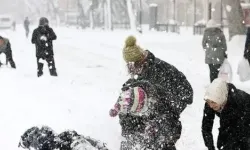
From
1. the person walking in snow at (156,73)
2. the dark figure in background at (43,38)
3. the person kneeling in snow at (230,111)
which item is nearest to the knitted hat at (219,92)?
the person kneeling in snow at (230,111)

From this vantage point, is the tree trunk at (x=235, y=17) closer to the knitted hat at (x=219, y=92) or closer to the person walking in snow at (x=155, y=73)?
the person walking in snow at (x=155, y=73)

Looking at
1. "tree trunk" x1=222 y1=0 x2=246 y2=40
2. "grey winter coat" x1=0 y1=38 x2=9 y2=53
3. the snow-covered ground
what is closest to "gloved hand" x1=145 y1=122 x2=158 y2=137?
the snow-covered ground

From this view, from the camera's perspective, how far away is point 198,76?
1466cm

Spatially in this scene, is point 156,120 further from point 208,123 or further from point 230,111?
point 208,123

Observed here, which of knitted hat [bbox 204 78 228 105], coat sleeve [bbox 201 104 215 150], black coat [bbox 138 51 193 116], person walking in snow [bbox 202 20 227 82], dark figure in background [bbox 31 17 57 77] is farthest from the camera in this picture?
dark figure in background [bbox 31 17 57 77]

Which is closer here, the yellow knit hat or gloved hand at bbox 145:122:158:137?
gloved hand at bbox 145:122:158:137

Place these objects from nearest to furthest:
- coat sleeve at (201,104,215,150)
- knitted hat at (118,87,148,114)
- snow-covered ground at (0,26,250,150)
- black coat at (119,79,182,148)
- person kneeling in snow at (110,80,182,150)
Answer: knitted hat at (118,87,148,114)
person kneeling in snow at (110,80,182,150)
black coat at (119,79,182,148)
coat sleeve at (201,104,215,150)
snow-covered ground at (0,26,250,150)

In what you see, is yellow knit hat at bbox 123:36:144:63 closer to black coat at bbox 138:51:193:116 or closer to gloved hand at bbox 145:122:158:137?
black coat at bbox 138:51:193:116

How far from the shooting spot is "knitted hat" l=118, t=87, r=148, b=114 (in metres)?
3.98

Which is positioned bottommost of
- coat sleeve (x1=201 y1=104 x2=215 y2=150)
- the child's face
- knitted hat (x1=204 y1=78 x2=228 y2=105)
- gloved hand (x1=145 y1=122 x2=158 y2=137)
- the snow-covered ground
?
the snow-covered ground

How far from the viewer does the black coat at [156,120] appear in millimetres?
4233

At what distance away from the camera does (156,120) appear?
4.26 meters

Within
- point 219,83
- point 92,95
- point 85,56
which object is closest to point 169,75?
point 219,83

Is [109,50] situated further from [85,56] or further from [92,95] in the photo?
[92,95]
